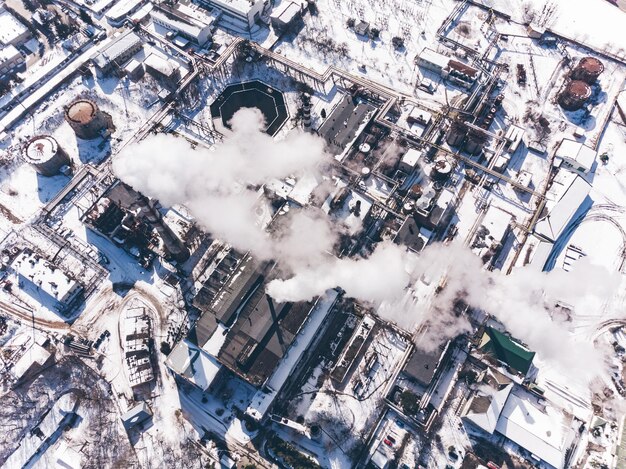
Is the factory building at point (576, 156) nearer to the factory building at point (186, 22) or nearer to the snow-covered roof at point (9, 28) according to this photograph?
the factory building at point (186, 22)

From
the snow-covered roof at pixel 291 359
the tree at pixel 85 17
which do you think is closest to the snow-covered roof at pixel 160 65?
the tree at pixel 85 17

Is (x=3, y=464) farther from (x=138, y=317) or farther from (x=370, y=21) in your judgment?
(x=370, y=21)

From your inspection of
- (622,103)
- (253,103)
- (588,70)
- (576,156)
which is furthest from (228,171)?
(622,103)

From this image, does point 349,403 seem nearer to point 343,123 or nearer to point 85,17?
point 343,123

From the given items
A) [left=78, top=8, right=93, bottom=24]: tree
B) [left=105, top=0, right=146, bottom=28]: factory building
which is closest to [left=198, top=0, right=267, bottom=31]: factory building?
[left=105, top=0, right=146, bottom=28]: factory building

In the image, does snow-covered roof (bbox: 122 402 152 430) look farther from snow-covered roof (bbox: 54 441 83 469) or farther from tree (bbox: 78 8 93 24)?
tree (bbox: 78 8 93 24)
